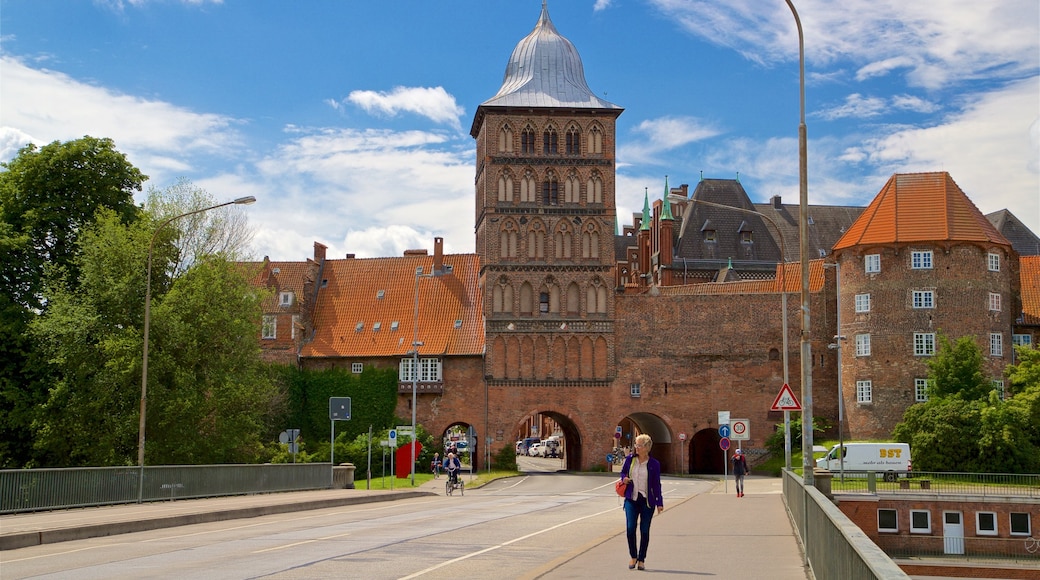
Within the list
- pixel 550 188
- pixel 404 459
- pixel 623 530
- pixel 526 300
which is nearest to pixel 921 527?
pixel 404 459

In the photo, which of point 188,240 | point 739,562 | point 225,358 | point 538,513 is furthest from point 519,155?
point 739,562

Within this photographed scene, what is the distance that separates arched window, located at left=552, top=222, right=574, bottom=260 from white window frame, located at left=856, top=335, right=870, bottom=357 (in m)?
18.1

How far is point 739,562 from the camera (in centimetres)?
1744

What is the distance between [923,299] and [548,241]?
22522 millimetres

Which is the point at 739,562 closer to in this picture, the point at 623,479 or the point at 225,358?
the point at 623,479

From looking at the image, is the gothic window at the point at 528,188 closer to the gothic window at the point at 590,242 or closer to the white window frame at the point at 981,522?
the gothic window at the point at 590,242

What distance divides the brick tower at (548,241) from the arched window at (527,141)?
0.21 ft

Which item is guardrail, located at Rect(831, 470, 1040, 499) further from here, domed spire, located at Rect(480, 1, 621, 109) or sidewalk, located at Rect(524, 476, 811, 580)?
domed spire, located at Rect(480, 1, 621, 109)

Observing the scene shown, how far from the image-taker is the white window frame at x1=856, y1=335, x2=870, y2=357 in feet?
225

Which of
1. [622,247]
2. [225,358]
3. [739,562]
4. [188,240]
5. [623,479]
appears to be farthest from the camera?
[622,247]

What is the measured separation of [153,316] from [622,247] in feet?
285

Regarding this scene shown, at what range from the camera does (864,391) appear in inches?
2697

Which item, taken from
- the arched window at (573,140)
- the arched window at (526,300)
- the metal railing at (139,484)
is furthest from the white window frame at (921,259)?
the metal railing at (139,484)

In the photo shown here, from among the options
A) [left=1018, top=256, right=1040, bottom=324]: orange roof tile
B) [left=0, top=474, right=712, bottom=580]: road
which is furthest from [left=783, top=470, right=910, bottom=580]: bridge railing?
[left=1018, top=256, right=1040, bottom=324]: orange roof tile
